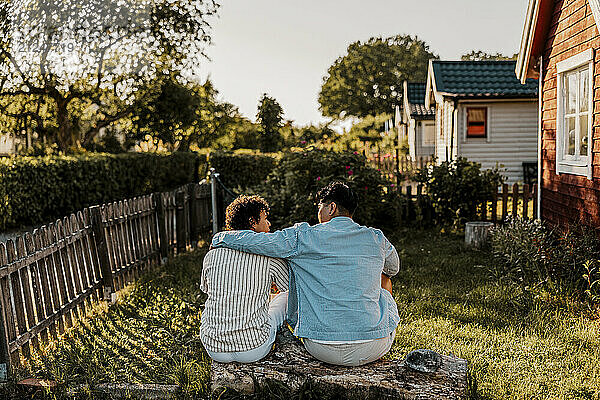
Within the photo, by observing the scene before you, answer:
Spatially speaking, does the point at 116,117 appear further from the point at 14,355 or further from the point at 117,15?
the point at 14,355

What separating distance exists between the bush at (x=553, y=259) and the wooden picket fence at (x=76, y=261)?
460cm

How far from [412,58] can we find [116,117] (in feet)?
169

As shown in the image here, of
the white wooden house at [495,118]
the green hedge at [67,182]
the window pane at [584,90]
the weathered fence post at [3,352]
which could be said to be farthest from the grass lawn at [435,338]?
the white wooden house at [495,118]

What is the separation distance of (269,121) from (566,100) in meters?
18.8

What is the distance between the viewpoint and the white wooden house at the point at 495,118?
19.4 metres

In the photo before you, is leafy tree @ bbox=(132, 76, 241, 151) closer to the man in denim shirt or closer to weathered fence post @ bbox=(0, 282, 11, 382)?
weathered fence post @ bbox=(0, 282, 11, 382)

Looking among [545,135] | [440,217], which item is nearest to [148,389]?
[545,135]

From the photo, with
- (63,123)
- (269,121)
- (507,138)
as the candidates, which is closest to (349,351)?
(507,138)

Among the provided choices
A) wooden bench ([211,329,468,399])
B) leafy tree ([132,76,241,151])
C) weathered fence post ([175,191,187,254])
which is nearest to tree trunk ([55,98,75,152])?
leafy tree ([132,76,241,151])

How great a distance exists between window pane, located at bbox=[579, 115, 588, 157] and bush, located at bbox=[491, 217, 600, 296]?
98 centimetres

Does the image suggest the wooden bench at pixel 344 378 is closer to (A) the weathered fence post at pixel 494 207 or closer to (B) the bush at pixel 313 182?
(B) the bush at pixel 313 182

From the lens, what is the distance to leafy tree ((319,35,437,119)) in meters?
66.9

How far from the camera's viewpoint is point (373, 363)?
4.17 m

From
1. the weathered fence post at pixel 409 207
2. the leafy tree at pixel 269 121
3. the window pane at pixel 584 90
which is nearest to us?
the window pane at pixel 584 90
